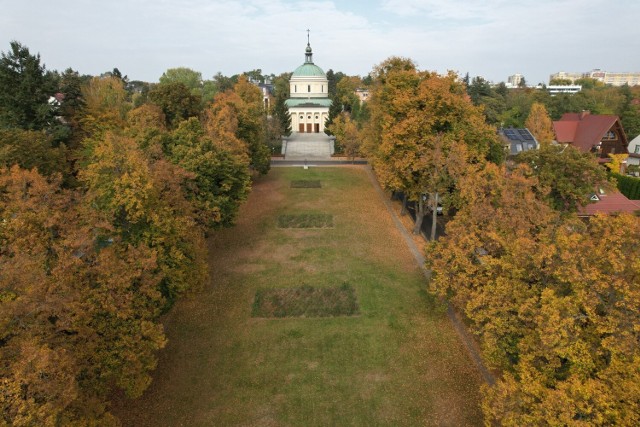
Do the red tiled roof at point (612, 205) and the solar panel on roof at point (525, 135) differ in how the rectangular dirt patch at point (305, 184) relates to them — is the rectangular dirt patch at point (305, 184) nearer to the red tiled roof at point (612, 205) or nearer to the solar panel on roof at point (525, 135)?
the red tiled roof at point (612, 205)

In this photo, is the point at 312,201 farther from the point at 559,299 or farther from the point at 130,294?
the point at 559,299

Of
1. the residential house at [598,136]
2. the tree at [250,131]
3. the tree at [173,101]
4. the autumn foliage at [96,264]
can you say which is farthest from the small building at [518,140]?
the autumn foliage at [96,264]

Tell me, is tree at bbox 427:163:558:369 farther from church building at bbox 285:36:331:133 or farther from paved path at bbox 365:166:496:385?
church building at bbox 285:36:331:133

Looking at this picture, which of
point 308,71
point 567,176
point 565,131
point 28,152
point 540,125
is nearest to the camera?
point 567,176

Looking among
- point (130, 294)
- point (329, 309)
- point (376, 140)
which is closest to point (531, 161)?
point (376, 140)

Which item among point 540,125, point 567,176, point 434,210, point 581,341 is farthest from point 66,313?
point 540,125

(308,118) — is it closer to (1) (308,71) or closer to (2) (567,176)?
(1) (308,71)
